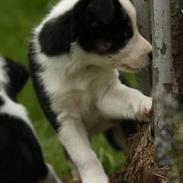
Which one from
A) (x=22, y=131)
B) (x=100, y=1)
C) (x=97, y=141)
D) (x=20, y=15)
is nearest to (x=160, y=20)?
(x=100, y=1)

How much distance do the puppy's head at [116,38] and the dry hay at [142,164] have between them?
45cm

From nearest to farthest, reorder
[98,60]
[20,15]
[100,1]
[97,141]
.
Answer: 1. [100,1]
2. [98,60]
3. [97,141]
4. [20,15]

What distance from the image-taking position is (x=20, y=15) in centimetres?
1095

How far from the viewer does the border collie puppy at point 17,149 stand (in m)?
5.61

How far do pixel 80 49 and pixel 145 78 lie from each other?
0.52 meters

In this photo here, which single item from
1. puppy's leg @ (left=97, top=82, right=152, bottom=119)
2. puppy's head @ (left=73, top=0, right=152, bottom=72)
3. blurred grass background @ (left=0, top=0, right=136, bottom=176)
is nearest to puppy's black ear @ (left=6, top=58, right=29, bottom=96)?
blurred grass background @ (left=0, top=0, right=136, bottom=176)

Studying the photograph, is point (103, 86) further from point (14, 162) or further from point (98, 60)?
point (14, 162)

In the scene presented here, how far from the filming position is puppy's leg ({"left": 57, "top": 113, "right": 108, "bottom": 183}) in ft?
18.4

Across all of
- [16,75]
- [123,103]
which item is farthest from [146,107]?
[16,75]

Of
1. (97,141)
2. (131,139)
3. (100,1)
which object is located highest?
(100,1)

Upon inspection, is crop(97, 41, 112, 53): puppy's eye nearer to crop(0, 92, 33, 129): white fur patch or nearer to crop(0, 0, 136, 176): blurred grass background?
crop(0, 92, 33, 129): white fur patch

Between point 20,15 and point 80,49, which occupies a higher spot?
point 80,49

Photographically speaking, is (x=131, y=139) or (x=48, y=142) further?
(x=48, y=142)

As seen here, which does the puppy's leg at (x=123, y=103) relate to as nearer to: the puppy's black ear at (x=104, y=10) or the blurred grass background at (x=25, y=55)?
the puppy's black ear at (x=104, y=10)
